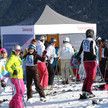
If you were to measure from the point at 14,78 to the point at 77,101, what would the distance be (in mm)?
1733

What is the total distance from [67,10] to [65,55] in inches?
1616

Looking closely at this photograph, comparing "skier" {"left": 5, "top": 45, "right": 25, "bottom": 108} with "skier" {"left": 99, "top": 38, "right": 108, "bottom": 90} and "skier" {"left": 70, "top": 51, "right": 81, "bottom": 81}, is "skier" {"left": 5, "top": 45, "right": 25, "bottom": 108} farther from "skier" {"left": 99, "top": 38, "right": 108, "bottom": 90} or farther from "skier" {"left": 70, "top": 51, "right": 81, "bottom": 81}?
"skier" {"left": 70, "top": 51, "right": 81, "bottom": 81}

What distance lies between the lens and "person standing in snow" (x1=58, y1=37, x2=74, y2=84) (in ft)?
34.8

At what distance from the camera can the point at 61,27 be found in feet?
44.3

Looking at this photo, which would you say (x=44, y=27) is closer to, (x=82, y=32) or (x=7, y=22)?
(x=82, y=32)

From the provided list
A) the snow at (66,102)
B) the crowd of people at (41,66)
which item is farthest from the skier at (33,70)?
the snow at (66,102)

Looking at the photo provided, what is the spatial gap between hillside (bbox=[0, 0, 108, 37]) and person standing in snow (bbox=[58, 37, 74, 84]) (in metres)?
32.2

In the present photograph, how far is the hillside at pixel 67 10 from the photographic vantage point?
47.4 meters

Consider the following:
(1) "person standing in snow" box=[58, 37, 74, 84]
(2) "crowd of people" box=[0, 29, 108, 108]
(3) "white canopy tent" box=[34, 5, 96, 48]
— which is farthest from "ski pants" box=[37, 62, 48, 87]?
(3) "white canopy tent" box=[34, 5, 96, 48]

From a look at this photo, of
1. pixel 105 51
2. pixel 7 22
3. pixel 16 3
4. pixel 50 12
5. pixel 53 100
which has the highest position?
pixel 16 3

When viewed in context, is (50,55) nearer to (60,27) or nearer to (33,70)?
(33,70)

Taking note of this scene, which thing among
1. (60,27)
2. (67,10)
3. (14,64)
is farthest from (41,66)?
(67,10)

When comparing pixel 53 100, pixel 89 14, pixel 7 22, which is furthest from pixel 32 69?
pixel 7 22

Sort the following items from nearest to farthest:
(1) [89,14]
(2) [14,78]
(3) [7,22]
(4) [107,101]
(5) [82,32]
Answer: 1. (2) [14,78]
2. (4) [107,101]
3. (5) [82,32]
4. (1) [89,14]
5. (3) [7,22]
